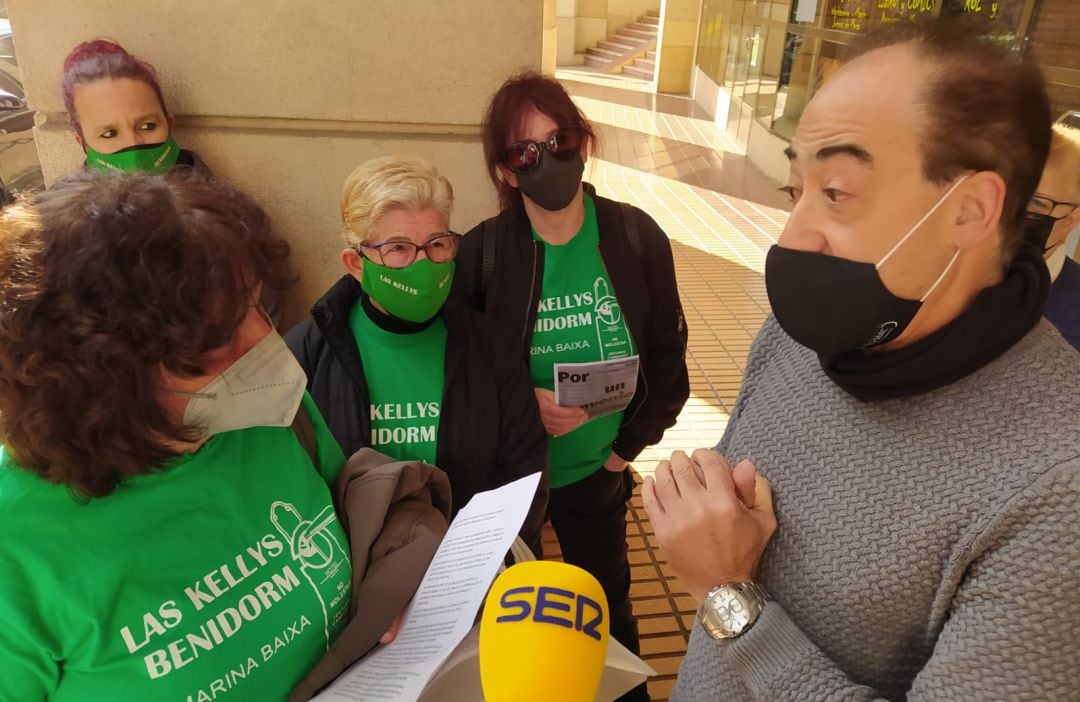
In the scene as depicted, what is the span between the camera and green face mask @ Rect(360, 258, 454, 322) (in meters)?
1.67

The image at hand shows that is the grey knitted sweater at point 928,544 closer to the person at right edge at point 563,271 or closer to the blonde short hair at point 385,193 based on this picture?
the person at right edge at point 563,271

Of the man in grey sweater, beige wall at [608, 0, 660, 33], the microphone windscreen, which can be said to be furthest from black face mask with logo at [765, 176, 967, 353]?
beige wall at [608, 0, 660, 33]

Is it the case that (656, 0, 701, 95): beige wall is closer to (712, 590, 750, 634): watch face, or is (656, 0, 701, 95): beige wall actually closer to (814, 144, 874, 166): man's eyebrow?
(814, 144, 874, 166): man's eyebrow

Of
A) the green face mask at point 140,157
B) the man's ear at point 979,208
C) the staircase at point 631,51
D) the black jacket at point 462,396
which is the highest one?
the man's ear at point 979,208

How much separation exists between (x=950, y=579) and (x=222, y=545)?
3.40ft

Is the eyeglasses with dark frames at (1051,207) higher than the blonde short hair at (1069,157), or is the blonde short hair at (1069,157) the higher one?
the blonde short hair at (1069,157)

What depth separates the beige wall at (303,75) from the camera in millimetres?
2385

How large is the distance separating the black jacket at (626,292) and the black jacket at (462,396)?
0.15 meters

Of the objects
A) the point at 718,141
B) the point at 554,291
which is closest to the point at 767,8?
the point at 718,141

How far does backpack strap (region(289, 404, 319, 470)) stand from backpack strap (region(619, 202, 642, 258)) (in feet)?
3.78

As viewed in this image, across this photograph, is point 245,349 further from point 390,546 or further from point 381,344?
point 381,344

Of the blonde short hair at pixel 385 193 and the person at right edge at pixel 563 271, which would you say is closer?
the blonde short hair at pixel 385 193

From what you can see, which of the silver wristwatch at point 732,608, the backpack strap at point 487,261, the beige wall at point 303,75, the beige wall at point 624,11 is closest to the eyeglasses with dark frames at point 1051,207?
the silver wristwatch at point 732,608

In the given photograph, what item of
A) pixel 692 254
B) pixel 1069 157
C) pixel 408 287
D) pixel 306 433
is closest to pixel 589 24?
pixel 692 254
